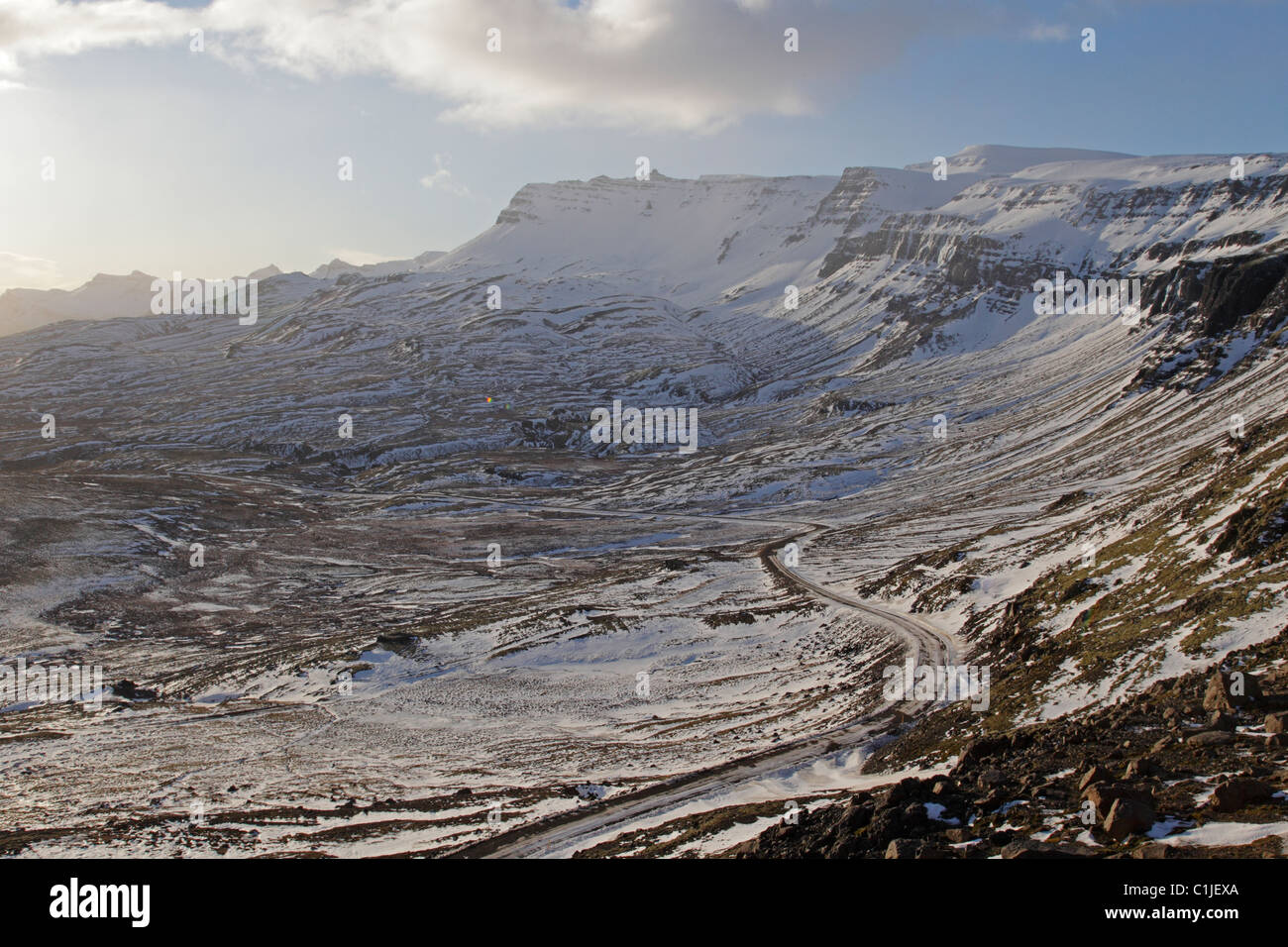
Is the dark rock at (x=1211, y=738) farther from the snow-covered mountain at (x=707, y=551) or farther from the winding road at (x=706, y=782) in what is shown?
the winding road at (x=706, y=782)

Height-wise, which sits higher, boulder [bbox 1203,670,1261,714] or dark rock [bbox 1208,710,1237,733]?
boulder [bbox 1203,670,1261,714]

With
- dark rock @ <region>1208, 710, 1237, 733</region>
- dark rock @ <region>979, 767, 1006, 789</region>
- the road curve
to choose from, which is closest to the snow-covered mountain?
the road curve

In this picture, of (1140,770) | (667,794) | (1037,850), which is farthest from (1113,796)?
(667,794)

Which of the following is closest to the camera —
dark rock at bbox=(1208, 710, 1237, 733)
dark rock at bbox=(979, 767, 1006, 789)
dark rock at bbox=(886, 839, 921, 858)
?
dark rock at bbox=(886, 839, 921, 858)

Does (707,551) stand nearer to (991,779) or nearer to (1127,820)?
(991,779)

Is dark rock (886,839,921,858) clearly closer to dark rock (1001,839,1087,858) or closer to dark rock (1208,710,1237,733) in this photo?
dark rock (1001,839,1087,858)

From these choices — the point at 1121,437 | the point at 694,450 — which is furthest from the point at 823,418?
the point at 1121,437

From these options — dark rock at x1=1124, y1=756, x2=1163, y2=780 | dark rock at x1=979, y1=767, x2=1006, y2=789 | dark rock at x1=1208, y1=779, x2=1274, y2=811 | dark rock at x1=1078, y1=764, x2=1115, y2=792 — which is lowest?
dark rock at x1=979, y1=767, x2=1006, y2=789

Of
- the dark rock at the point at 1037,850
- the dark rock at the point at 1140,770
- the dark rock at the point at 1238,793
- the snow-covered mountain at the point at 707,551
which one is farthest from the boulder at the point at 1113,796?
the snow-covered mountain at the point at 707,551

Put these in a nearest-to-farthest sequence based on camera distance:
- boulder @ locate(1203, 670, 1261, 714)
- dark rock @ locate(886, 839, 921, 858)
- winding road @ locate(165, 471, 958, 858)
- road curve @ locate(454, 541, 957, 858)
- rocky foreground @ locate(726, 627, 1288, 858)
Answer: rocky foreground @ locate(726, 627, 1288, 858) < dark rock @ locate(886, 839, 921, 858) < boulder @ locate(1203, 670, 1261, 714) < road curve @ locate(454, 541, 957, 858) < winding road @ locate(165, 471, 958, 858)

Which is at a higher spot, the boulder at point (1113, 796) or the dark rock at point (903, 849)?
the boulder at point (1113, 796)
